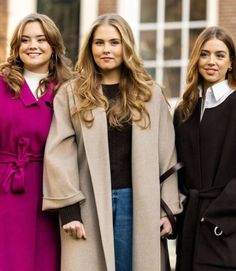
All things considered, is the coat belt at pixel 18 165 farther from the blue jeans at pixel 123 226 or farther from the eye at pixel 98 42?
the eye at pixel 98 42

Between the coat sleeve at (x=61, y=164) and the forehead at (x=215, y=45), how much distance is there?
950 millimetres

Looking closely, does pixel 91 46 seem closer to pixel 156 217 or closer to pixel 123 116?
pixel 123 116

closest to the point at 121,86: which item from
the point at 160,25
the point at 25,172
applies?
the point at 25,172

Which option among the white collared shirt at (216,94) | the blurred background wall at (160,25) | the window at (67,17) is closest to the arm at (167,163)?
the white collared shirt at (216,94)

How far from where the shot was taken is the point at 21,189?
4.29 meters

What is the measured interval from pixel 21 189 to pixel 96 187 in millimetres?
507

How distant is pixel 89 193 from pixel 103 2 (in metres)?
7.17

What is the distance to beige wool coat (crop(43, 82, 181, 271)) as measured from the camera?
4.11m

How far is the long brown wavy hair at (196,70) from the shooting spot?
432cm

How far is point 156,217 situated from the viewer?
4176 mm

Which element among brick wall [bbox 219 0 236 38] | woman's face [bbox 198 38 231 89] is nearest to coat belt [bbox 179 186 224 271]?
woman's face [bbox 198 38 231 89]

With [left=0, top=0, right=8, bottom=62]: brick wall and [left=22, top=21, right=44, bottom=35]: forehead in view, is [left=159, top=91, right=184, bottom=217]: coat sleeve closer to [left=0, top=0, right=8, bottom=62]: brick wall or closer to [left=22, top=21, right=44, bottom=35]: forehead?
[left=22, top=21, right=44, bottom=35]: forehead

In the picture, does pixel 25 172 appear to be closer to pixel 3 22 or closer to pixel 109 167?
pixel 109 167

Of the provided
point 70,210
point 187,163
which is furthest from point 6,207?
point 187,163
